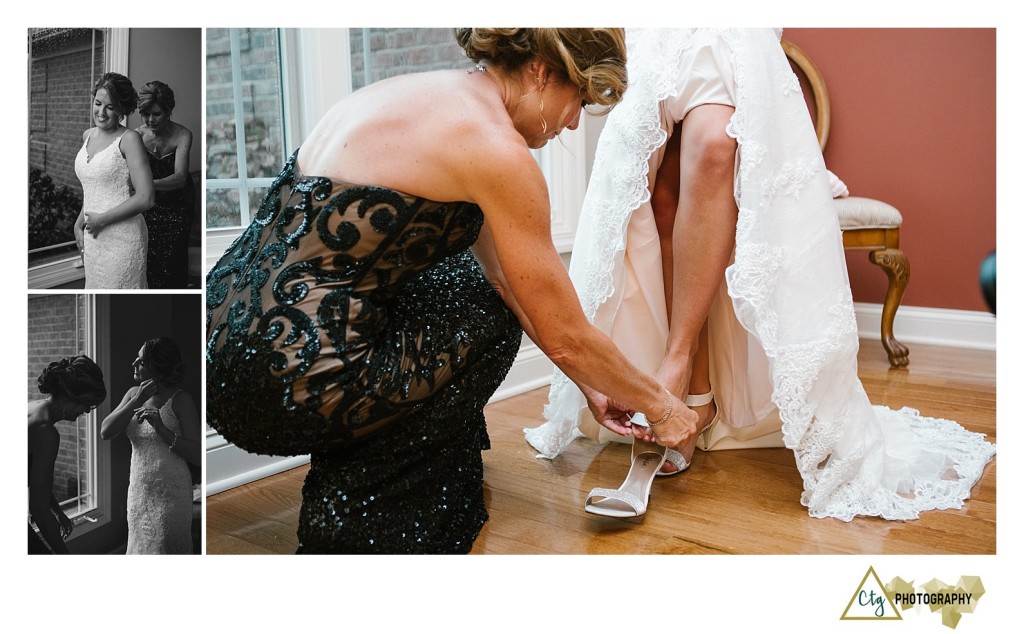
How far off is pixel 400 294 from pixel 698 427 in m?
0.68

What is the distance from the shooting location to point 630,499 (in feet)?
4.58

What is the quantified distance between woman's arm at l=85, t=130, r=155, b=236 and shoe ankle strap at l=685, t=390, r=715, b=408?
1035 mm

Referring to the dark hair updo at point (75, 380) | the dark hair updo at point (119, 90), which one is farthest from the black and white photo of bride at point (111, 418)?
the dark hair updo at point (119, 90)

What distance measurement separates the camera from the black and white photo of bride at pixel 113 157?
3.69ft

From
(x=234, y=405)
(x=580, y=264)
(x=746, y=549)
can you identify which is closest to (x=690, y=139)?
(x=580, y=264)

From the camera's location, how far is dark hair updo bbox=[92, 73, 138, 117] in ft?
3.74

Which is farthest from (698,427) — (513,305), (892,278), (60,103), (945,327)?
(945,327)

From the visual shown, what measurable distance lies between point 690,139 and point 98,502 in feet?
3.66

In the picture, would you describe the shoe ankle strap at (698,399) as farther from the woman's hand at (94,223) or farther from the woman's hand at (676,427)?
the woman's hand at (94,223)

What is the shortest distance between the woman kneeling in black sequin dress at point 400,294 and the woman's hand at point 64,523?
232 millimetres

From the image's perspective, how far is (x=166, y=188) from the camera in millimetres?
1176

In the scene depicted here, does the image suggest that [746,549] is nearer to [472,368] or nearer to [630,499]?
[630,499]

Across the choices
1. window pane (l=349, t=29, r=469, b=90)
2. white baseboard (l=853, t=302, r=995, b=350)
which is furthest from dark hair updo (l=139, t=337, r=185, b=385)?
white baseboard (l=853, t=302, r=995, b=350)

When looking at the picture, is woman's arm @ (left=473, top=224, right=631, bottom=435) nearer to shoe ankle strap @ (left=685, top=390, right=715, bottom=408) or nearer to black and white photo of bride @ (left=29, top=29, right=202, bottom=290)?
shoe ankle strap @ (left=685, top=390, right=715, bottom=408)
